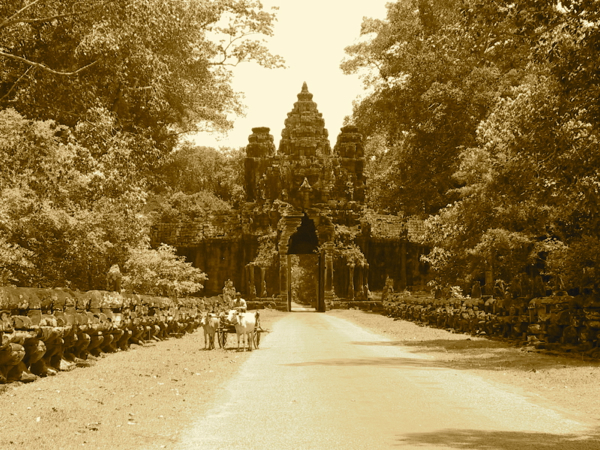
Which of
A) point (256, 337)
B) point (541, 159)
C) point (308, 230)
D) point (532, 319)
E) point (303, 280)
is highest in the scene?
point (308, 230)

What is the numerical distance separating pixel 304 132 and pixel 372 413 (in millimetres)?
44793

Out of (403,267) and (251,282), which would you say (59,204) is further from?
(403,267)

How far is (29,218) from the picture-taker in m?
22.7

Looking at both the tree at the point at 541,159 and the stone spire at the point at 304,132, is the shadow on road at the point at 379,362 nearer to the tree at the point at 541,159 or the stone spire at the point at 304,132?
the tree at the point at 541,159

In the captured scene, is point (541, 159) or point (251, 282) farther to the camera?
point (251, 282)

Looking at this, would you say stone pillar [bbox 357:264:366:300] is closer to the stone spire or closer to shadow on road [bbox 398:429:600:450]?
the stone spire

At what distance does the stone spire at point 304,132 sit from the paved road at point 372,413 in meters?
38.0

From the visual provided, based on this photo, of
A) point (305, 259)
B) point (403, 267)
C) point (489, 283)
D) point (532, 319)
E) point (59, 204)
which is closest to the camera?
point (532, 319)

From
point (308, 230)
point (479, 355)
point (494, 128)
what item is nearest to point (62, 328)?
point (479, 355)

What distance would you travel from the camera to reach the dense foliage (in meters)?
15.9

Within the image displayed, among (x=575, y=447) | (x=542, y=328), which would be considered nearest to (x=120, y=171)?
(x=542, y=328)

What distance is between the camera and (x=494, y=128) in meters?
25.8

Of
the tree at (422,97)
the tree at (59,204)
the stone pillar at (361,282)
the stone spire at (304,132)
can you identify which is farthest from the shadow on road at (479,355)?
the stone spire at (304,132)

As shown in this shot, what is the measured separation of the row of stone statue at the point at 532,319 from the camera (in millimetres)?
19034
